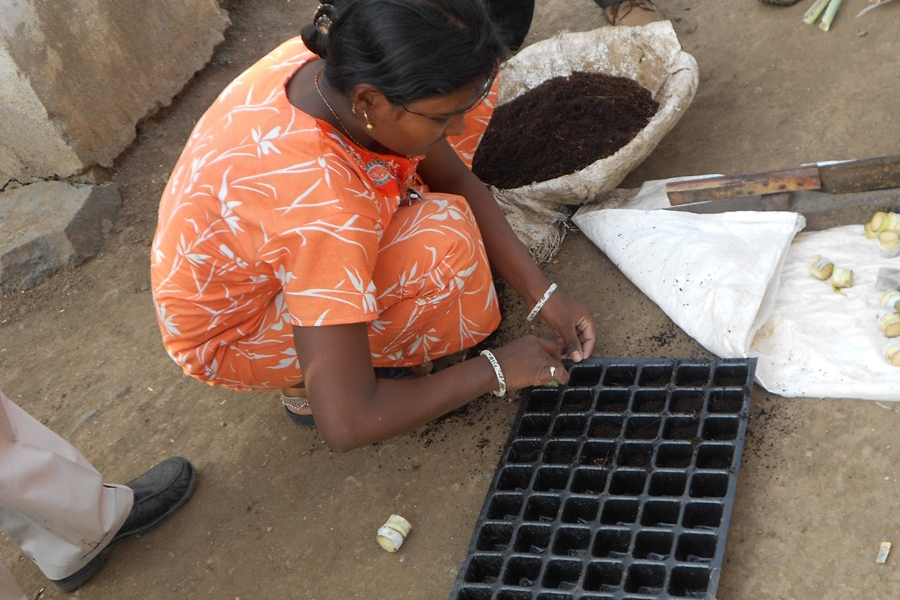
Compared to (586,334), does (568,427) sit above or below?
below

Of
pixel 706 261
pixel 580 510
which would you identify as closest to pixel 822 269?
pixel 706 261

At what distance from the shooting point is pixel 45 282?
3.27 metres

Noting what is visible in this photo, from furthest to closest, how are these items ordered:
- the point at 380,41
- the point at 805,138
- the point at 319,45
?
the point at 805,138, the point at 319,45, the point at 380,41

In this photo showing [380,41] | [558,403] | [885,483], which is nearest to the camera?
[380,41]

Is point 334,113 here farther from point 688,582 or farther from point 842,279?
point 842,279

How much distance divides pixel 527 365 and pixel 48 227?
2.22 metres

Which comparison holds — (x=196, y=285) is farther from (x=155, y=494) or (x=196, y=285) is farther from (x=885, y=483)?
(x=885, y=483)

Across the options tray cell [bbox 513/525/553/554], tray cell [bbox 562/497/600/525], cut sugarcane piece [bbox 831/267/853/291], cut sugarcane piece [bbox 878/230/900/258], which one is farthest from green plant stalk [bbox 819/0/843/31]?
tray cell [bbox 513/525/553/554]

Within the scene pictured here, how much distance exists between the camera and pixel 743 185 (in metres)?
2.37

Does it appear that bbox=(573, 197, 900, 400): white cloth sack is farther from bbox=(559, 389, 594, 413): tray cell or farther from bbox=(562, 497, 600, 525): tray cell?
bbox=(562, 497, 600, 525): tray cell

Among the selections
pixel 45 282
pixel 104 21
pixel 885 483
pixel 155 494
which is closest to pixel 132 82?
pixel 104 21

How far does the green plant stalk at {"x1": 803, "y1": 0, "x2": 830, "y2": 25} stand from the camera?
319cm

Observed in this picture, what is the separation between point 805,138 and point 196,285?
1.98 meters

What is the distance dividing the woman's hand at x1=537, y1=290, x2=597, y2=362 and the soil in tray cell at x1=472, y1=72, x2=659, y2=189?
2.38ft
